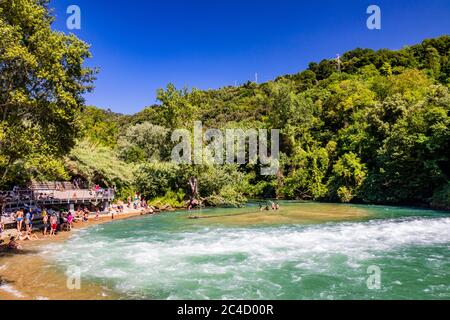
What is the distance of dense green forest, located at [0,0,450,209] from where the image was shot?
19.3 metres

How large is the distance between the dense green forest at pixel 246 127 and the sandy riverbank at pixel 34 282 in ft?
15.6

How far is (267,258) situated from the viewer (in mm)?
18750

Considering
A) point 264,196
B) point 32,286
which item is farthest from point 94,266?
point 264,196

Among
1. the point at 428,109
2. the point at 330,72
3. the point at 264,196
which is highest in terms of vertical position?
the point at 330,72

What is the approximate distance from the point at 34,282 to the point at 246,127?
2046 inches

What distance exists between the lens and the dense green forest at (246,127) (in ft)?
63.5

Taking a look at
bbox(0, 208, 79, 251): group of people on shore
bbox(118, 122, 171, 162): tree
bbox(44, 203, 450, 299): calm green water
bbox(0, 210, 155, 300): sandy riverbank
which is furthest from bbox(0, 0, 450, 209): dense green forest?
bbox(44, 203, 450, 299): calm green water

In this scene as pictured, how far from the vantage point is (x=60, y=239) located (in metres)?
24.6

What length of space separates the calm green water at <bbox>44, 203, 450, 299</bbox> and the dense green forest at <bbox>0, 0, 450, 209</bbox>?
639 cm

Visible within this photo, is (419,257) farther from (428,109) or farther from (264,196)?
(264,196)

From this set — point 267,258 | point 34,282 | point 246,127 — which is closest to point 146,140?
point 246,127

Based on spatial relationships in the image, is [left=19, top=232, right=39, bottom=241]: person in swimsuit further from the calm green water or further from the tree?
the tree

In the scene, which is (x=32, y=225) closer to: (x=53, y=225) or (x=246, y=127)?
(x=53, y=225)
